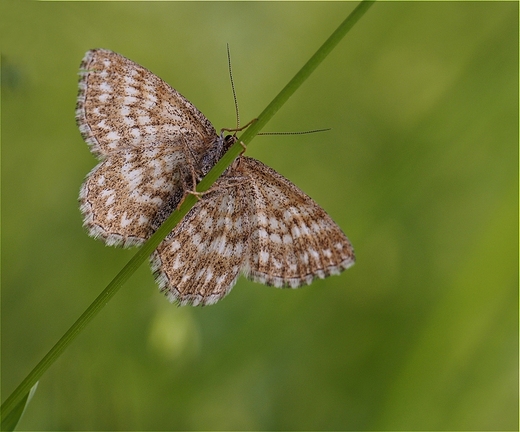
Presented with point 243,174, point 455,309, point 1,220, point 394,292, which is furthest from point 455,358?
point 1,220

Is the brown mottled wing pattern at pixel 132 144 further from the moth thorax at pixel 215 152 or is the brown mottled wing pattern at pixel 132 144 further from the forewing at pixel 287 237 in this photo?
the forewing at pixel 287 237

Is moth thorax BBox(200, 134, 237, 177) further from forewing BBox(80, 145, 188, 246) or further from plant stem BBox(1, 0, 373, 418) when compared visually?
plant stem BBox(1, 0, 373, 418)

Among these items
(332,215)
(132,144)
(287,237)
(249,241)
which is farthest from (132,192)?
(332,215)

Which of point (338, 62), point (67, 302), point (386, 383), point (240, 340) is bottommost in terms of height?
point (67, 302)

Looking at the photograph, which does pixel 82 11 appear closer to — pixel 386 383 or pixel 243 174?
pixel 243 174

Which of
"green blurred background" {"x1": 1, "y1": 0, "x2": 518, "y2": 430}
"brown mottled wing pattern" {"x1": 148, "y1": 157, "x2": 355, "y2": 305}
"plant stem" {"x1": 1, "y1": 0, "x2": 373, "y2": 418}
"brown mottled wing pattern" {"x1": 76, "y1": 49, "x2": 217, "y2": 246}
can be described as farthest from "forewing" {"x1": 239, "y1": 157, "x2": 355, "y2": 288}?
"green blurred background" {"x1": 1, "y1": 0, "x2": 518, "y2": 430}

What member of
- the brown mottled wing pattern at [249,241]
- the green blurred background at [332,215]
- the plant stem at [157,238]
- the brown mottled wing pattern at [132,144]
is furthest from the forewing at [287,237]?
the green blurred background at [332,215]
